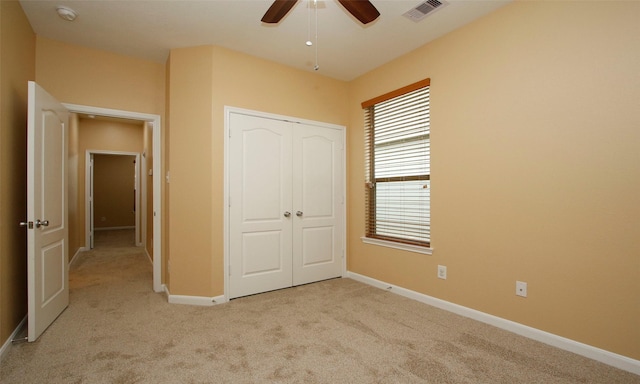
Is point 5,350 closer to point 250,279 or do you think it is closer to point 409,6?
point 250,279

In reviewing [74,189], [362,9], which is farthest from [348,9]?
[74,189]

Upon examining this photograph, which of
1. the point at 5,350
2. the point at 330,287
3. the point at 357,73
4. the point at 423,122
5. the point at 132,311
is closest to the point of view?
the point at 5,350

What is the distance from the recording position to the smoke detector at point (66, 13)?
2.55 m

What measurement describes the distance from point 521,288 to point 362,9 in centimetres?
249

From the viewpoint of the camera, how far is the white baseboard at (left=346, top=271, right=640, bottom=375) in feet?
6.48

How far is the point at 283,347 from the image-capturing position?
2242 mm

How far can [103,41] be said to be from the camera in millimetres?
3098

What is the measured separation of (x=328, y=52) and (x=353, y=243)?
2.46 m

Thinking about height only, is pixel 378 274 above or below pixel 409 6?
below

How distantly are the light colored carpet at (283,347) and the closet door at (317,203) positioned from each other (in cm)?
68

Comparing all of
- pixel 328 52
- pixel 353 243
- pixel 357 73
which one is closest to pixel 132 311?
pixel 353 243

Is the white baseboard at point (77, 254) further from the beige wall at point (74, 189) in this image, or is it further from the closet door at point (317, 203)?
the closet door at point (317, 203)

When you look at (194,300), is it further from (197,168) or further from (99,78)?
(99,78)

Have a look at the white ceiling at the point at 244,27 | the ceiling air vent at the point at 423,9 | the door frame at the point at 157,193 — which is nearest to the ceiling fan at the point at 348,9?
the white ceiling at the point at 244,27
